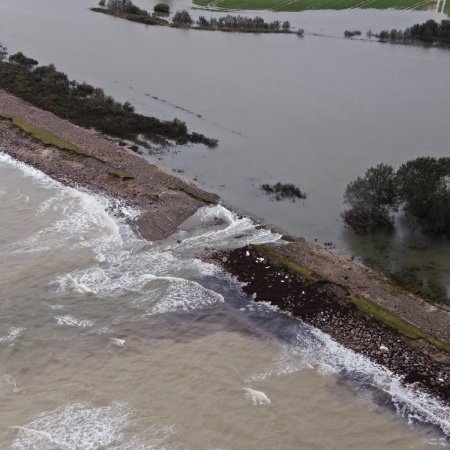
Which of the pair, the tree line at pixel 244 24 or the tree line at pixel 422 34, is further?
the tree line at pixel 244 24

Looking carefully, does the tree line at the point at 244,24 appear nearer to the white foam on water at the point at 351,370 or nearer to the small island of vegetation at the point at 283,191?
the small island of vegetation at the point at 283,191

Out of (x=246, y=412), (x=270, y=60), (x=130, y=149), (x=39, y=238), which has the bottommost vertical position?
(x=246, y=412)

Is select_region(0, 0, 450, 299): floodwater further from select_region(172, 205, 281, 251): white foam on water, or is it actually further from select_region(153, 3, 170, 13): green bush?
select_region(153, 3, 170, 13): green bush

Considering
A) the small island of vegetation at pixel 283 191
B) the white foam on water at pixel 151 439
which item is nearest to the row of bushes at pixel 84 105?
the small island of vegetation at pixel 283 191

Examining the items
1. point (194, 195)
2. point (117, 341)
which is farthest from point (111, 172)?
point (117, 341)

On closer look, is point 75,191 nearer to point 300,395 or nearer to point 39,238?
point 39,238

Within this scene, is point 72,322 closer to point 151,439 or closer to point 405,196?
point 151,439

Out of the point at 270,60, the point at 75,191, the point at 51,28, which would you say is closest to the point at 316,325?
the point at 75,191
